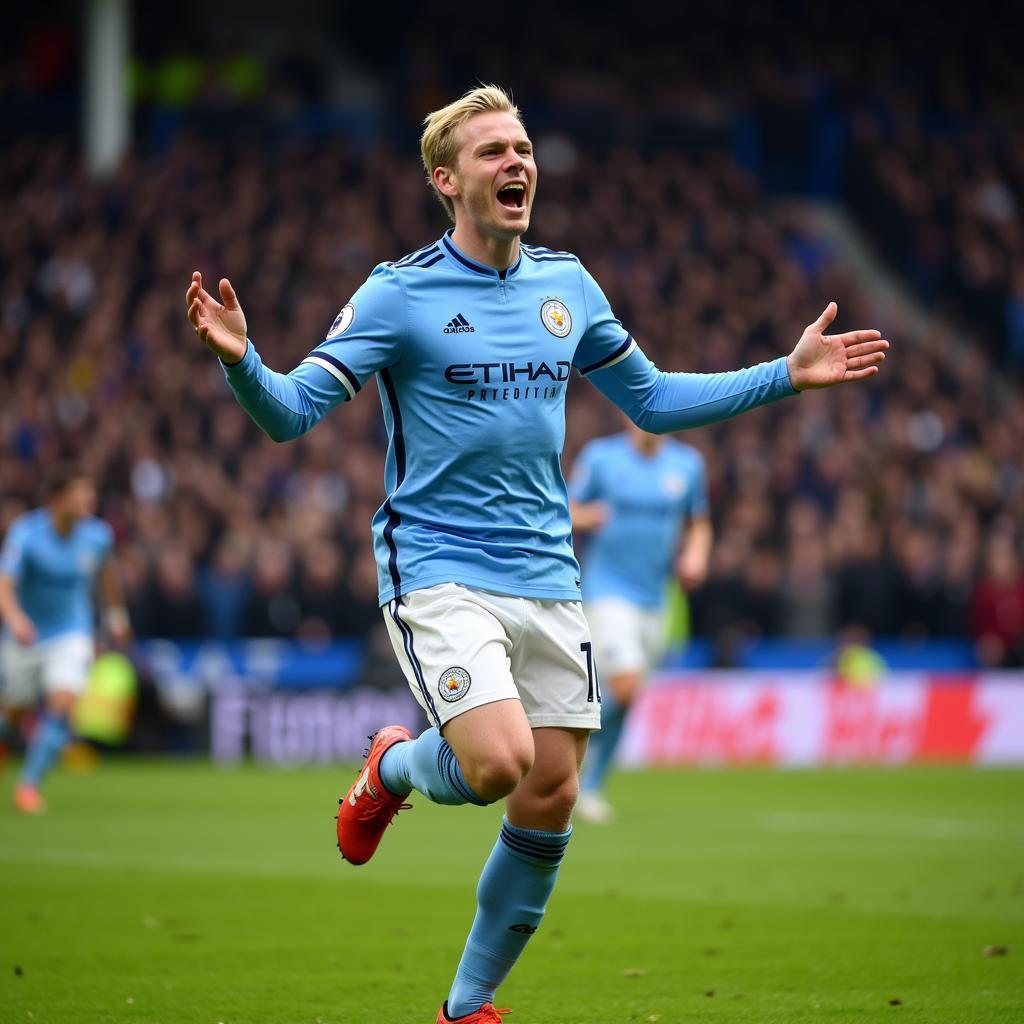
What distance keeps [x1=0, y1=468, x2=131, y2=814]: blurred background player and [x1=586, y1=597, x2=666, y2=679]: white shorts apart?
3.62 meters

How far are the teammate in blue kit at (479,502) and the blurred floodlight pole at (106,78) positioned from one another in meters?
23.8

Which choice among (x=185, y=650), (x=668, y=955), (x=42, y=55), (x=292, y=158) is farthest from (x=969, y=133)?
(x=668, y=955)

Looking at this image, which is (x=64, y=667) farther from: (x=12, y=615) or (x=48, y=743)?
(x=12, y=615)

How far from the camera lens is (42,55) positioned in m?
31.8

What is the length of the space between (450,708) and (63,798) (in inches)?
398

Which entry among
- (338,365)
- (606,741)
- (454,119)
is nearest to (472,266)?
(454,119)

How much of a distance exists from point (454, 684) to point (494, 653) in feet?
0.47

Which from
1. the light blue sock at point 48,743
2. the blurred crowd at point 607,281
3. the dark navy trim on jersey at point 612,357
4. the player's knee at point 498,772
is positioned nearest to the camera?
the player's knee at point 498,772

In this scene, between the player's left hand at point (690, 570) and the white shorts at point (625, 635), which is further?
the white shorts at point (625, 635)

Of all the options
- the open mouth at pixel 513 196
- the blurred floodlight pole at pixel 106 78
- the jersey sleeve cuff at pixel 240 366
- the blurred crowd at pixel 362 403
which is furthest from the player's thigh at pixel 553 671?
the blurred floodlight pole at pixel 106 78

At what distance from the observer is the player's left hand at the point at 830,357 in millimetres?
5855

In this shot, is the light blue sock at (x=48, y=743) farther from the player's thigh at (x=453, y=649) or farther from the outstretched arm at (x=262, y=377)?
the outstretched arm at (x=262, y=377)

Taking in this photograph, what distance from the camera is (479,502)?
5.56 meters

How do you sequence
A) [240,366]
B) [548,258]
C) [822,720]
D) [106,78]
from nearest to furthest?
[240,366] → [548,258] → [822,720] → [106,78]
